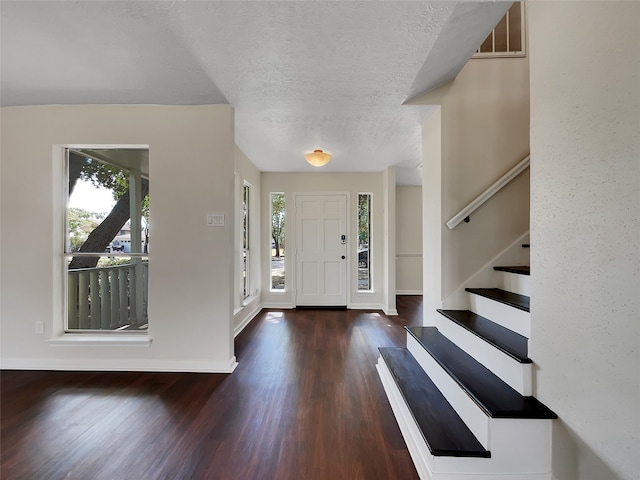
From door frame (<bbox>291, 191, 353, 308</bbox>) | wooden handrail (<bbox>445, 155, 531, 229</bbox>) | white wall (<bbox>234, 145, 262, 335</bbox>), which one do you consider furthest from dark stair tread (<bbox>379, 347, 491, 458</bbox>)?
door frame (<bbox>291, 191, 353, 308</bbox>)

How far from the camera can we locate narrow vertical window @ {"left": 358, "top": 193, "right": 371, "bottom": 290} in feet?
16.2

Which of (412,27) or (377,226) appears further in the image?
(377,226)

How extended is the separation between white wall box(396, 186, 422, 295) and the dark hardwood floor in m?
3.64

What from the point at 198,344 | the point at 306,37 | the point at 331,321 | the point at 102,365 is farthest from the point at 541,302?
the point at 102,365

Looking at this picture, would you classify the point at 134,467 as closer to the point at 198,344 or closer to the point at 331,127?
the point at 198,344

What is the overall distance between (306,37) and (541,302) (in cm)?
192

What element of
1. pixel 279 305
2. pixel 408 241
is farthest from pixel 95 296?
pixel 408 241

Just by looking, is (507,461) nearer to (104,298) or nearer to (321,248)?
(104,298)

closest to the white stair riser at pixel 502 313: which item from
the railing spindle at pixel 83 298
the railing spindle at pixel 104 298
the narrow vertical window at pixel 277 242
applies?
the narrow vertical window at pixel 277 242

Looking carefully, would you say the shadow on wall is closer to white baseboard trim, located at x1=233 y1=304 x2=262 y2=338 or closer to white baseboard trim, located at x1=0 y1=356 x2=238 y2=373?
white baseboard trim, located at x1=0 y1=356 x2=238 y2=373

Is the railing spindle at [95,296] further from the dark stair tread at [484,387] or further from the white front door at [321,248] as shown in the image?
the dark stair tread at [484,387]

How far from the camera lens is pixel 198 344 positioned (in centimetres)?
248

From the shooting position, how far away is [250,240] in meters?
4.52

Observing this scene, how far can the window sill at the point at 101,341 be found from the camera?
2.49 meters
